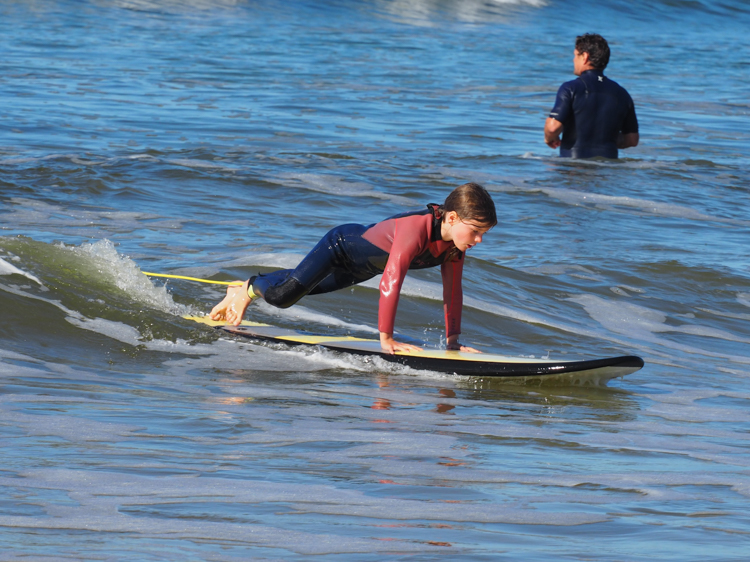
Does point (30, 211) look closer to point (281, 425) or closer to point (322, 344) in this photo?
point (322, 344)

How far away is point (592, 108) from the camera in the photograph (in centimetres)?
1113

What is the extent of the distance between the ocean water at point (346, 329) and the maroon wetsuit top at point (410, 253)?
456mm

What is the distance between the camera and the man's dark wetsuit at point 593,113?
11.0 m

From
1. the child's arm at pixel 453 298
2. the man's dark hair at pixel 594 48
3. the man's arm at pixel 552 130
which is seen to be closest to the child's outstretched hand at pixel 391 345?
the child's arm at pixel 453 298

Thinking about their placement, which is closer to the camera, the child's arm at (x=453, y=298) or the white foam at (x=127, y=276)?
the child's arm at (x=453, y=298)

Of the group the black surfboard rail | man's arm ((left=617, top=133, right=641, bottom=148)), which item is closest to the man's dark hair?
man's arm ((left=617, top=133, right=641, bottom=148))

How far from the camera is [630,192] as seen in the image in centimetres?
1159

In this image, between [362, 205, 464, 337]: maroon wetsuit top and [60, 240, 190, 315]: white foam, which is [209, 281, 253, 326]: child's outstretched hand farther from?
[362, 205, 464, 337]: maroon wetsuit top

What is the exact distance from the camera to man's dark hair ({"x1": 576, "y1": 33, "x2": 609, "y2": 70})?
1089 cm

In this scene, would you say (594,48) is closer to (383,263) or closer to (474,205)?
(383,263)

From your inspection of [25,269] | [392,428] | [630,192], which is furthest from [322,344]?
[630,192]

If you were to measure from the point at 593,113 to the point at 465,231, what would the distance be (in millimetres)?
6571

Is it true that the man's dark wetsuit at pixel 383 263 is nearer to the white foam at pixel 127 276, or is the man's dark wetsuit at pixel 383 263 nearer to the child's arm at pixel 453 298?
the child's arm at pixel 453 298

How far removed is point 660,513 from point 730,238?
738 cm
